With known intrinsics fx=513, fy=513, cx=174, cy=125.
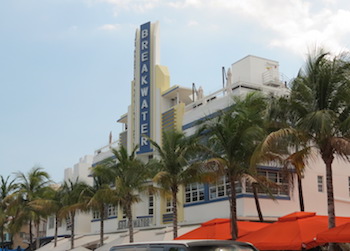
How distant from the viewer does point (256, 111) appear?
838 inches

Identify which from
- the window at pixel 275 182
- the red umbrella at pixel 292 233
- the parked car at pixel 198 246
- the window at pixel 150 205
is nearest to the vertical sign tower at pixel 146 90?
the window at pixel 150 205

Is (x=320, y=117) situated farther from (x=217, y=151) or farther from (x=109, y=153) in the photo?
(x=109, y=153)

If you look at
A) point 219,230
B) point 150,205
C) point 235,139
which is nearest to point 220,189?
point 219,230

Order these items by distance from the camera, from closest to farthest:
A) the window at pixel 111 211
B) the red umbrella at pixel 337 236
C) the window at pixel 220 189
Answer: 1. the red umbrella at pixel 337 236
2. the window at pixel 220 189
3. the window at pixel 111 211

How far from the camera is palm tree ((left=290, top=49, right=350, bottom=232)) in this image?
1605 centimetres

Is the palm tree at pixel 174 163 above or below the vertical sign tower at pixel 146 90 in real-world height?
below

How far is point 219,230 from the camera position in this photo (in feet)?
67.9

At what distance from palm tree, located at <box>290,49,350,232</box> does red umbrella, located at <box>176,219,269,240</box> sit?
494cm

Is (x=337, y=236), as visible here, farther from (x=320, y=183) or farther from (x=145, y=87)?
(x=145, y=87)

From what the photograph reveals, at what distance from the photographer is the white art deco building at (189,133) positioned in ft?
95.3

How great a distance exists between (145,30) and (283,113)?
73.7ft

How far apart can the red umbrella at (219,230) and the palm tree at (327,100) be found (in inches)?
195

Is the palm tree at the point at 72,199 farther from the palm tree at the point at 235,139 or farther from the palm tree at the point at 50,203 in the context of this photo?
the palm tree at the point at 235,139

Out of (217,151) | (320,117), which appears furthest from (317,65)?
(217,151)
